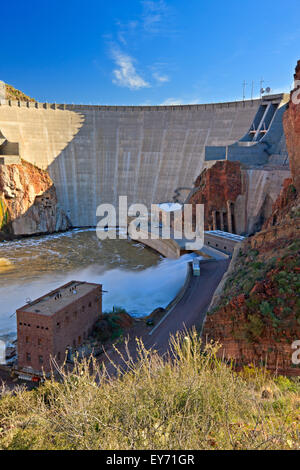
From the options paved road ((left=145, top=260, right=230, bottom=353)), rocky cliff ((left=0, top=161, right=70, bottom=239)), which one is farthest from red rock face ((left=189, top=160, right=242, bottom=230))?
rocky cliff ((left=0, top=161, right=70, bottom=239))

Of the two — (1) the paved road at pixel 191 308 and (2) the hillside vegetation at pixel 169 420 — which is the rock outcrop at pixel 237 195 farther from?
(2) the hillside vegetation at pixel 169 420

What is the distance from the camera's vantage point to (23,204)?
36.6 m

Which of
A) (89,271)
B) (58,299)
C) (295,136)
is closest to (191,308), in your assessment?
(58,299)

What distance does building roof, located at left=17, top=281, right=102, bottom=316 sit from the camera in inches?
511

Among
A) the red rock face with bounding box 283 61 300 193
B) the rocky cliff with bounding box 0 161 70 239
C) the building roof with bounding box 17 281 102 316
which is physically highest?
the red rock face with bounding box 283 61 300 193

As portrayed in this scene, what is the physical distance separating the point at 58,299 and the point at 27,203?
25.1 meters

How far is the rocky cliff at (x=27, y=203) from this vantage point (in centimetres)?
3547

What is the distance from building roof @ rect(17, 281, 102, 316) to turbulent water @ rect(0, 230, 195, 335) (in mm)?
3355

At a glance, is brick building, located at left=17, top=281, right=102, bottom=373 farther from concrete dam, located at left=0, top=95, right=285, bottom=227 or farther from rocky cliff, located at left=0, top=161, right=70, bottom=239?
concrete dam, located at left=0, top=95, right=285, bottom=227

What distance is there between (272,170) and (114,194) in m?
19.6

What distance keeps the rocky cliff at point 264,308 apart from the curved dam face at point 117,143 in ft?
97.0

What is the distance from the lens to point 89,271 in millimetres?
25953

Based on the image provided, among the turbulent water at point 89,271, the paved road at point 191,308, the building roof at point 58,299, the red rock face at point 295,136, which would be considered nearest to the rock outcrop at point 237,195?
the turbulent water at point 89,271
